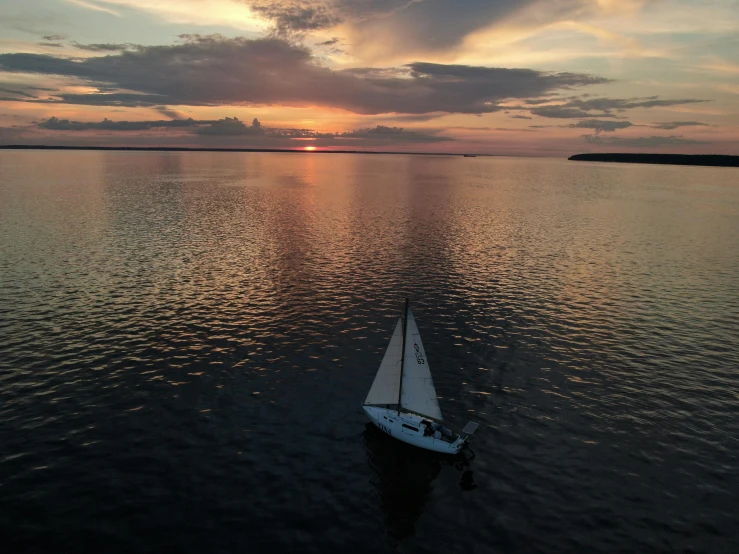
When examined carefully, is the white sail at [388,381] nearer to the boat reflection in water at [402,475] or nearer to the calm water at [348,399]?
the boat reflection in water at [402,475]

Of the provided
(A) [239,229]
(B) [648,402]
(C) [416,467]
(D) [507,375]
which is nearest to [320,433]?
(C) [416,467]

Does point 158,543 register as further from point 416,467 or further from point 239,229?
point 239,229

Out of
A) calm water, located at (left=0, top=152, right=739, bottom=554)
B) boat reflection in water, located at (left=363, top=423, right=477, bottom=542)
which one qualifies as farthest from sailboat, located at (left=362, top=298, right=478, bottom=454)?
calm water, located at (left=0, top=152, right=739, bottom=554)

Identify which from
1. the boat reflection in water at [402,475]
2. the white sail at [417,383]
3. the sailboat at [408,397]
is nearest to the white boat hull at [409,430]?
the sailboat at [408,397]

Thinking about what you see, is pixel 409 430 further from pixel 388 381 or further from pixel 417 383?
pixel 388 381

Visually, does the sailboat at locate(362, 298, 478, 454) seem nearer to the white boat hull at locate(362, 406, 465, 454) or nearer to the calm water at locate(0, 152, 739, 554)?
the white boat hull at locate(362, 406, 465, 454)

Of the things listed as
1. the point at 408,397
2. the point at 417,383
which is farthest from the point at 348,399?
the point at 417,383
